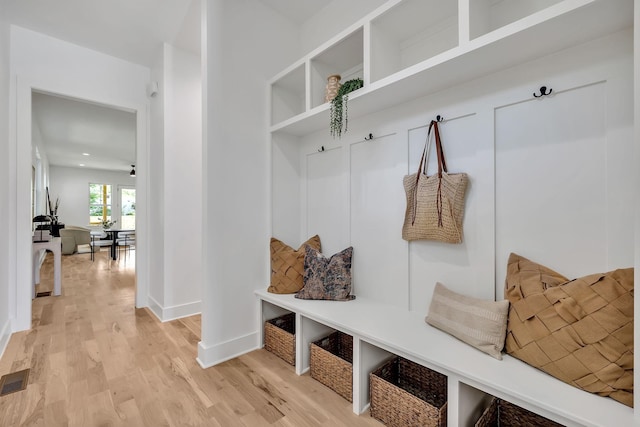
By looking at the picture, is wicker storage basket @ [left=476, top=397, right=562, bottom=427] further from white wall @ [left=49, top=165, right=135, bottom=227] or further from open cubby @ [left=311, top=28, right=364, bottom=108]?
white wall @ [left=49, top=165, right=135, bottom=227]

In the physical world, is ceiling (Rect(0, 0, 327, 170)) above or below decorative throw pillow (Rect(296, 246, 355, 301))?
above

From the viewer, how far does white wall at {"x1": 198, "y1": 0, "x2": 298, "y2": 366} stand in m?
1.97

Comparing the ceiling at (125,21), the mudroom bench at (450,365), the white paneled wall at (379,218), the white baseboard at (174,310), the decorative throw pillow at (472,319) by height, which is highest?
the ceiling at (125,21)

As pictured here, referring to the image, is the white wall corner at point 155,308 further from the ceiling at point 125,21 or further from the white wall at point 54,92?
the ceiling at point 125,21

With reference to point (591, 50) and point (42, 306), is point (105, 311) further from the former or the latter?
point (591, 50)

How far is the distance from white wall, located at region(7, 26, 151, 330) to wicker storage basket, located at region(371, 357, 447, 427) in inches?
111

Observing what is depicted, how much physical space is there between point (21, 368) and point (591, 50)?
11.9 feet

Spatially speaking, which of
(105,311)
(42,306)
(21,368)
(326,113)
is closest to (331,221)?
(326,113)

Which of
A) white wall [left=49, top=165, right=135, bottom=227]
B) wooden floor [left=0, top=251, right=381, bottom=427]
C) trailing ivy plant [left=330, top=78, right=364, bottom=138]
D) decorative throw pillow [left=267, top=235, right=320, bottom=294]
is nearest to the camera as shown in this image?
wooden floor [left=0, top=251, right=381, bottom=427]

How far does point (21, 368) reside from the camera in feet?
6.28

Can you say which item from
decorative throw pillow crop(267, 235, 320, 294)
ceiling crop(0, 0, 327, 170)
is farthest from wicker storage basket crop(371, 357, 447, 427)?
ceiling crop(0, 0, 327, 170)

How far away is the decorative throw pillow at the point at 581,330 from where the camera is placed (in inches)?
37.6

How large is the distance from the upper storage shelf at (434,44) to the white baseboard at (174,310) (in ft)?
6.58

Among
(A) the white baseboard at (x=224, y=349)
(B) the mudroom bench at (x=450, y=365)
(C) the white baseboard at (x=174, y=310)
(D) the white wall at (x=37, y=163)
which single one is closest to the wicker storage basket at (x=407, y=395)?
(B) the mudroom bench at (x=450, y=365)
